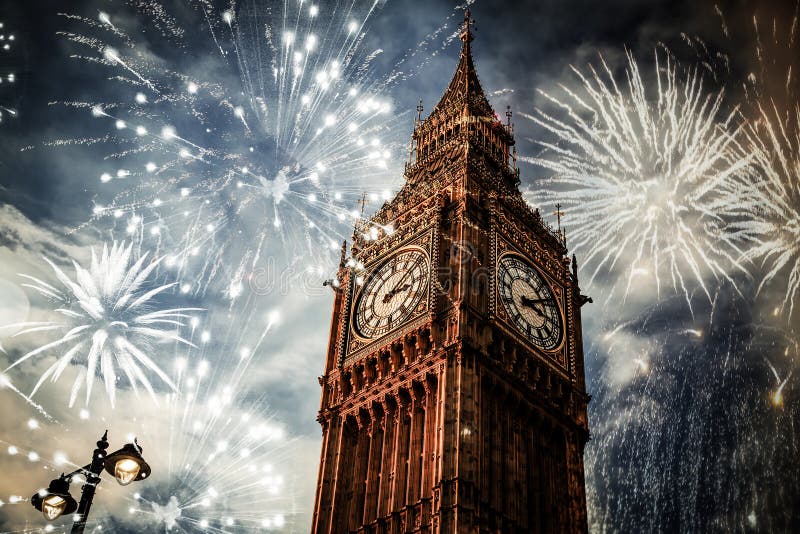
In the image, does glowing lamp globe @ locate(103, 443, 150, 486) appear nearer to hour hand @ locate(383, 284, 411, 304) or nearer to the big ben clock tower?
the big ben clock tower

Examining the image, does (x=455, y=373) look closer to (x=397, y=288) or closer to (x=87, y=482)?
(x=397, y=288)

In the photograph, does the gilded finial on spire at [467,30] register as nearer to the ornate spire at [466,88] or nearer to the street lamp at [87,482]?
the ornate spire at [466,88]

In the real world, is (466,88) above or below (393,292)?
above

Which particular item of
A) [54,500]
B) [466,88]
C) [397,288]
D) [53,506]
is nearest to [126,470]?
[54,500]

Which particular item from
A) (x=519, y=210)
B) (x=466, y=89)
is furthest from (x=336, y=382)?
(x=466, y=89)

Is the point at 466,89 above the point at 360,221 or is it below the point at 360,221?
above

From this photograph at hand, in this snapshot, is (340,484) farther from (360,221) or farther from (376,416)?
(360,221)

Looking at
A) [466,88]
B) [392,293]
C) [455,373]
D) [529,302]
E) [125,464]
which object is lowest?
[125,464]
